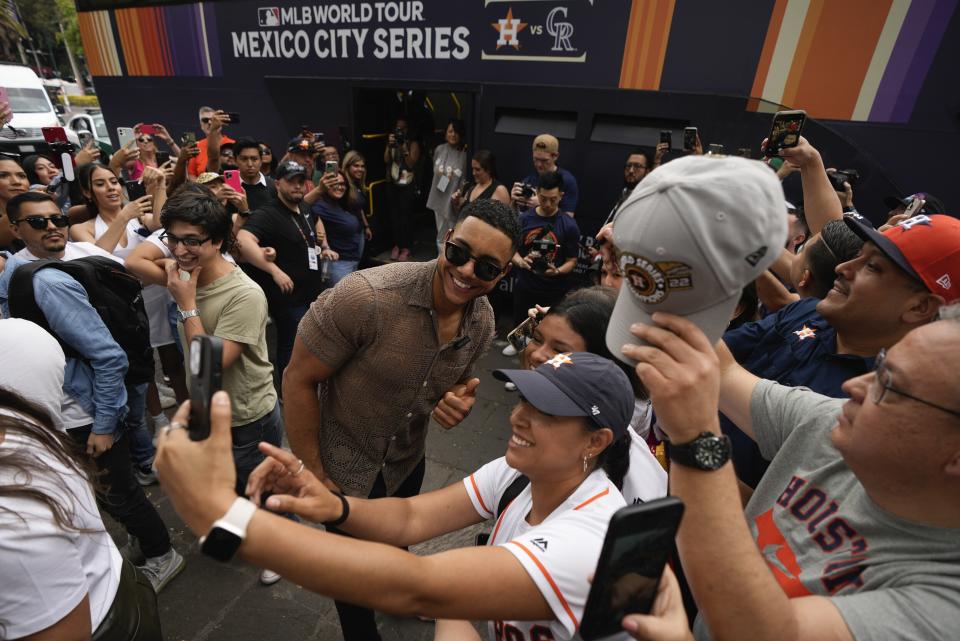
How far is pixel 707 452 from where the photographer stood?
1002 mm

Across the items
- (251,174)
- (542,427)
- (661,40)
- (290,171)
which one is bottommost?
(251,174)

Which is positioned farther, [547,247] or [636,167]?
[636,167]

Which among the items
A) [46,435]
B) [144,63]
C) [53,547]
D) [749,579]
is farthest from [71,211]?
[144,63]

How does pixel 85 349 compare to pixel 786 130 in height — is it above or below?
below

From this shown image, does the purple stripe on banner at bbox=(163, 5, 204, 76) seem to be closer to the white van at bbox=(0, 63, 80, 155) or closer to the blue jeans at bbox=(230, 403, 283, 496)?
the white van at bbox=(0, 63, 80, 155)

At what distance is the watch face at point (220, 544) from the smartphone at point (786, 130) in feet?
10.3

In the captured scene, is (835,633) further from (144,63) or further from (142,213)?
(144,63)

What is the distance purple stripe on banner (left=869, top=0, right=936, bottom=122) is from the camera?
4.23m

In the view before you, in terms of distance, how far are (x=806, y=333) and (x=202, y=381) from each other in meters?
2.42

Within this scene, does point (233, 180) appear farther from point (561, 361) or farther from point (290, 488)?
point (561, 361)

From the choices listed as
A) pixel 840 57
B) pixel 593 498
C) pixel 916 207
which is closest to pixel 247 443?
pixel 593 498

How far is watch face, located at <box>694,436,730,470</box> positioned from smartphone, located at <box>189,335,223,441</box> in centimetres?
101

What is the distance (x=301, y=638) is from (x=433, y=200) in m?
5.92

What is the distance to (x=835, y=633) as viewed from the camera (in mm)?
984
